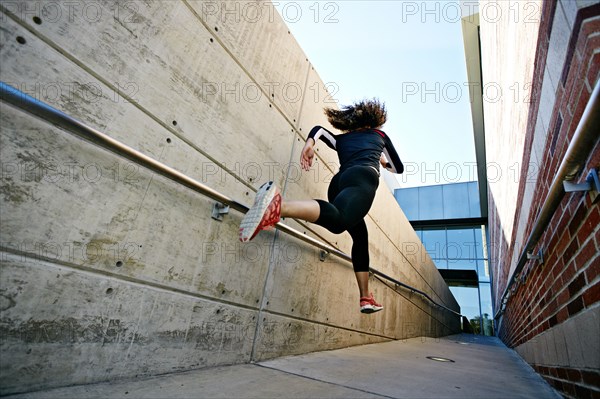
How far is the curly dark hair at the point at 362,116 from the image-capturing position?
2.37 metres

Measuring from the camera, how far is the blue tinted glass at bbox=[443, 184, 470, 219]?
1360 centimetres

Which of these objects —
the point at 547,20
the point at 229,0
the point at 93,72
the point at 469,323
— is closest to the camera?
the point at 93,72

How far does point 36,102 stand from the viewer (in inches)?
36.6

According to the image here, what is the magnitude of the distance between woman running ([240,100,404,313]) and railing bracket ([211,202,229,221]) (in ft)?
0.87

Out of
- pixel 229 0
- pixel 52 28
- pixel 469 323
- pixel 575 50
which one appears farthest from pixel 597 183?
pixel 469 323

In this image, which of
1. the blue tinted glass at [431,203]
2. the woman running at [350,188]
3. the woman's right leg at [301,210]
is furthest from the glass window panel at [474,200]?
the woman's right leg at [301,210]

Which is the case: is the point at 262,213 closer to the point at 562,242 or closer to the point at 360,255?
the point at 360,255

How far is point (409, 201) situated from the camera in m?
15.0

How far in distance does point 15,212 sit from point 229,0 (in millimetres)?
1634

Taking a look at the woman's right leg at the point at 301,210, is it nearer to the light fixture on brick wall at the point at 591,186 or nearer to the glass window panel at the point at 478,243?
the light fixture on brick wall at the point at 591,186

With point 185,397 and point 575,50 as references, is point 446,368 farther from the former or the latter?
point 575,50

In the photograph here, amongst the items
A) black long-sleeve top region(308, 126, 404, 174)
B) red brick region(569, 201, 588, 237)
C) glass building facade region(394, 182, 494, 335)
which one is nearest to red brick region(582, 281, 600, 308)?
red brick region(569, 201, 588, 237)

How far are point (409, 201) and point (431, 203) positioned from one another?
39.3 inches

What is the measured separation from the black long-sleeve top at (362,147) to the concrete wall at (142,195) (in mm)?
345
